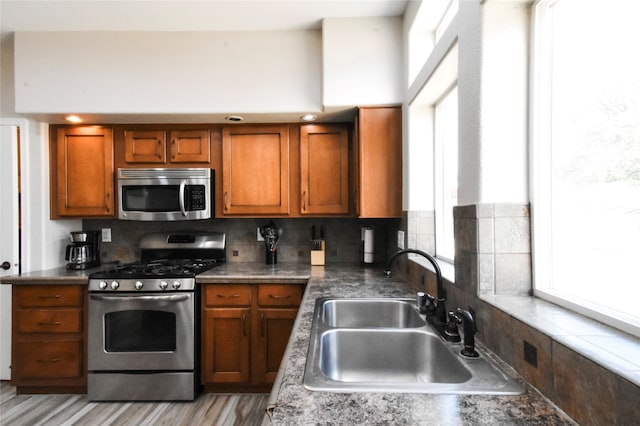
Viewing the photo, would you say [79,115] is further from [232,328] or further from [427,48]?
[427,48]

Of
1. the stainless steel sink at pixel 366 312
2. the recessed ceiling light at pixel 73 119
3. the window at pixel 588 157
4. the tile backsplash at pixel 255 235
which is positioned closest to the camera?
the window at pixel 588 157

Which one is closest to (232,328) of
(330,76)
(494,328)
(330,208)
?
(330,208)

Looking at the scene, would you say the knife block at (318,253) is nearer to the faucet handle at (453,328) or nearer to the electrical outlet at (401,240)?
the electrical outlet at (401,240)

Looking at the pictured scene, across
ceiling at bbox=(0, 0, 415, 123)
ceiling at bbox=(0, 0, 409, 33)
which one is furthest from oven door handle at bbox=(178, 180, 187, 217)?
ceiling at bbox=(0, 0, 409, 33)

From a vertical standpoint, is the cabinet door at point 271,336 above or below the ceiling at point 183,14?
below

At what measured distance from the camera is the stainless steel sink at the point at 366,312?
157cm

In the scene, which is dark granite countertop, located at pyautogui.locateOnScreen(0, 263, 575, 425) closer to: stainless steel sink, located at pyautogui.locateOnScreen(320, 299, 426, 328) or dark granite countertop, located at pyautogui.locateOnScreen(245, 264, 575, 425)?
dark granite countertop, located at pyautogui.locateOnScreen(245, 264, 575, 425)

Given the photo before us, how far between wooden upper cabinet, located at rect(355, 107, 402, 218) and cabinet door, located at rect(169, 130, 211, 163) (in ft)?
4.35

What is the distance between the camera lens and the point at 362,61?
2.19 m

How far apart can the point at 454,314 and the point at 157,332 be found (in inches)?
81.4

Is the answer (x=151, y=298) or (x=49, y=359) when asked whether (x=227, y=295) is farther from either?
(x=49, y=359)

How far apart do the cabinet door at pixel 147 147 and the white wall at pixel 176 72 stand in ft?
0.98

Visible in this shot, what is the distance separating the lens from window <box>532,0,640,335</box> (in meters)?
0.74

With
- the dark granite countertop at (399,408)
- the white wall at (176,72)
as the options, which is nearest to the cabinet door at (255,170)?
the white wall at (176,72)
